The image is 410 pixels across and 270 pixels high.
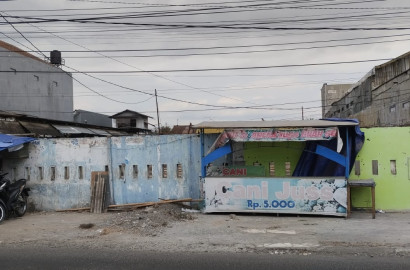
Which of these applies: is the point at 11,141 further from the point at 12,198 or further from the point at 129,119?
the point at 129,119

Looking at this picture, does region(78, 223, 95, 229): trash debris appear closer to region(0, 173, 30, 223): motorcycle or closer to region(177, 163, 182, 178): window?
region(0, 173, 30, 223): motorcycle

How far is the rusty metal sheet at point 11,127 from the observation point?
15356mm

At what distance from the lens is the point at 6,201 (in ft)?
36.3

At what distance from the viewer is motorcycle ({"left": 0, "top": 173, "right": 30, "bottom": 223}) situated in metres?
10.9

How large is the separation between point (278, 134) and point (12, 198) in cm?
774

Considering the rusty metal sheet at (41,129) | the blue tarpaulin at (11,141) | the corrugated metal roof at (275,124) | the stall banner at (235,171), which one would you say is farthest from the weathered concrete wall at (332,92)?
the blue tarpaulin at (11,141)

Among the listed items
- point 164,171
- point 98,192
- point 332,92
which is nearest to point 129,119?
point 332,92

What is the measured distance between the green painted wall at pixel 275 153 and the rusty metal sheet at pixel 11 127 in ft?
31.5

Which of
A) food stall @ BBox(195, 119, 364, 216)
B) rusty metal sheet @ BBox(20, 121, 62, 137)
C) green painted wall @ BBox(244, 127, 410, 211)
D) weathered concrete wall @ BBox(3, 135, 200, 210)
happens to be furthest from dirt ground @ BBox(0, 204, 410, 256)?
rusty metal sheet @ BBox(20, 121, 62, 137)

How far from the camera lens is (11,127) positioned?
633 inches

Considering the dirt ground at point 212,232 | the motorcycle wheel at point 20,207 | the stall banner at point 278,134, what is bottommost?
the dirt ground at point 212,232

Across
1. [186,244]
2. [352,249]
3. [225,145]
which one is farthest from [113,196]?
[352,249]

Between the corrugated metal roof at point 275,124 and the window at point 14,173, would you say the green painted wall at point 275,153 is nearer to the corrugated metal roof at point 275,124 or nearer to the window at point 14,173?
the corrugated metal roof at point 275,124

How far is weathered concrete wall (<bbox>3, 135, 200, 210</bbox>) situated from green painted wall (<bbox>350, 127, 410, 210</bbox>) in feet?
16.0
